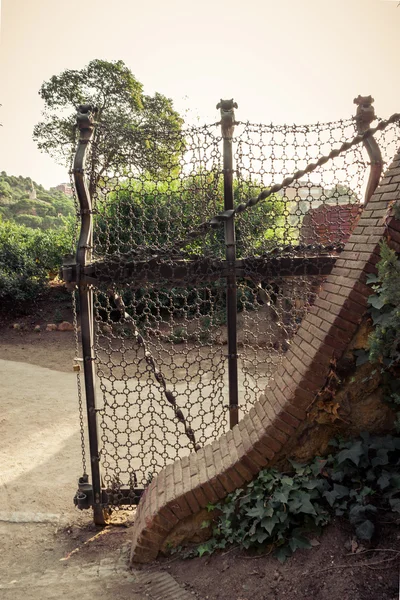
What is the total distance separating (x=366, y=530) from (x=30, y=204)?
32.9m

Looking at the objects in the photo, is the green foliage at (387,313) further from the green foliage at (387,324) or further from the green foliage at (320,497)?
the green foliage at (320,497)

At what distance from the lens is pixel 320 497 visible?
9.38 feet

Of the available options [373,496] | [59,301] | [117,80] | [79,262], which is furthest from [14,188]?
[373,496]

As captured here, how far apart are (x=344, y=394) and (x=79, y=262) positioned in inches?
92.0

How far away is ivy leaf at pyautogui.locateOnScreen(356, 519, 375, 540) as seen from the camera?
258 cm

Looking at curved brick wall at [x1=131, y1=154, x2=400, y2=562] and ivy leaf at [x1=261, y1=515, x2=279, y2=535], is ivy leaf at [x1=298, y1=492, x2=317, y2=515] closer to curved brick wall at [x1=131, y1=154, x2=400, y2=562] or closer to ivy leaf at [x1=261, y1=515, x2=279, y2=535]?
ivy leaf at [x1=261, y1=515, x2=279, y2=535]

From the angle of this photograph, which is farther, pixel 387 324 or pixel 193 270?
pixel 193 270

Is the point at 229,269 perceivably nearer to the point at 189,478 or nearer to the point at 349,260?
the point at 349,260

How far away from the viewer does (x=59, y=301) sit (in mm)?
14617

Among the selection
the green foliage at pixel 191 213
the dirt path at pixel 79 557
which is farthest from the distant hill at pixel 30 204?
the green foliage at pixel 191 213

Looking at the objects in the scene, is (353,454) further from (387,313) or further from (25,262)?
(25,262)

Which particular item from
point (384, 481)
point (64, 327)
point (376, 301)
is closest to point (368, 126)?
point (376, 301)

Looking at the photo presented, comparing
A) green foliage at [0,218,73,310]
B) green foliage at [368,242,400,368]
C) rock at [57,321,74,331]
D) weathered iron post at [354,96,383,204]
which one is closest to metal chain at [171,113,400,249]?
weathered iron post at [354,96,383,204]

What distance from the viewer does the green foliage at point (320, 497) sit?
273cm
